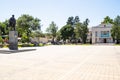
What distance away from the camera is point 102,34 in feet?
260

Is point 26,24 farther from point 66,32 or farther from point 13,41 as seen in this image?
point 66,32

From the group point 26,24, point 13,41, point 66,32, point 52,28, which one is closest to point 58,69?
point 13,41

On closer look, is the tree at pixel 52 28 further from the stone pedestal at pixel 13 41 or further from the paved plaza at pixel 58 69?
the paved plaza at pixel 58 69

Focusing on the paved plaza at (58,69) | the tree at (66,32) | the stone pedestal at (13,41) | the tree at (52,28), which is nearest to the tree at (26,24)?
the tree at (52,28)

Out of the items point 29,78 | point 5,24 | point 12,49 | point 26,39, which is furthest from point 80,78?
point 5,24

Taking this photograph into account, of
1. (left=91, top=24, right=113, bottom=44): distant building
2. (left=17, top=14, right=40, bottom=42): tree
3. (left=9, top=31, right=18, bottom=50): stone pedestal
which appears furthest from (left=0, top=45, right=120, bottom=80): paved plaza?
(left=91, top=24, right=113, bottom=44): distant building

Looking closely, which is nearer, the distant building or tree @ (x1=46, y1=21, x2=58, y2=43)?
tree @ (x1=46, y1=21, x2=58, y2=43)

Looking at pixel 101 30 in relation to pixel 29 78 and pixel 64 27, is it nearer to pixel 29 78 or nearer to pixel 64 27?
pixel 64 27

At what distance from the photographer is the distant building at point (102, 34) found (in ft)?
256

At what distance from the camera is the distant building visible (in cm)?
7807

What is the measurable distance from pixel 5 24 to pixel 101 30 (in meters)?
39.0

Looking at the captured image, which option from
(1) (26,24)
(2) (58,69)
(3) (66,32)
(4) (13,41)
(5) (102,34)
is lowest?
(2) (58,69)

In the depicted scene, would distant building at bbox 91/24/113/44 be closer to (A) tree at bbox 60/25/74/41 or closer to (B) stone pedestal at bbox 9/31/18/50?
(A) tree at bbox 60/25/74/41

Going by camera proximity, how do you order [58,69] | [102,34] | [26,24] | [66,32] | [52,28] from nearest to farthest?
[58,69]
[26,24]
[52,28]
[102,34]
[66,32]
